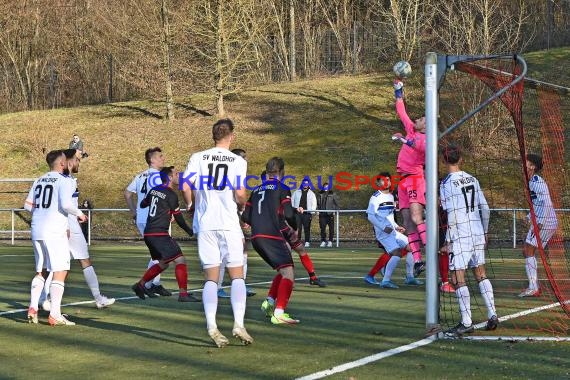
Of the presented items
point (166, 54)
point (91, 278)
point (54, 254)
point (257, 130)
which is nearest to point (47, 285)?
point (91, 278)

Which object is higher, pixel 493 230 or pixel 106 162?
pixel 106 162

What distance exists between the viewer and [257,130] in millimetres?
41938

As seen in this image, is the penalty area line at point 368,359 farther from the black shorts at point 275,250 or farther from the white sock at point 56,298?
the white sock at point 56,298

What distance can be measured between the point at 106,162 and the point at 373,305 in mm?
29965

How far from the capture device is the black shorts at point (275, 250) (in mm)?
10414

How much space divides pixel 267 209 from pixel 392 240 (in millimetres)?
4385

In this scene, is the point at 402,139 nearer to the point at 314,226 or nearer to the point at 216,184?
the point at 216,184

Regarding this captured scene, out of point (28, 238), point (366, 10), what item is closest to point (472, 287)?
point (28, 238)

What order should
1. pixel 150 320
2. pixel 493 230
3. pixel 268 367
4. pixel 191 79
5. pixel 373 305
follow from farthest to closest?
pixel 191 79, pixel 493 230, pixel 373 305, pixel 150 320, pixel 268 367

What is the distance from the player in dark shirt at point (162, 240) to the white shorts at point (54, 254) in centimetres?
205

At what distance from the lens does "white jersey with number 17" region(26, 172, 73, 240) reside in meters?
10.7

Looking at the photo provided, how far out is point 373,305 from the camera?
38.5 ft

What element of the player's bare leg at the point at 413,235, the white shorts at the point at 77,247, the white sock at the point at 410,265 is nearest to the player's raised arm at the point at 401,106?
the player's bare leg at the point at 413,235

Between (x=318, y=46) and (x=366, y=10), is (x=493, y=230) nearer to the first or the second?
(x=318, y=46)
